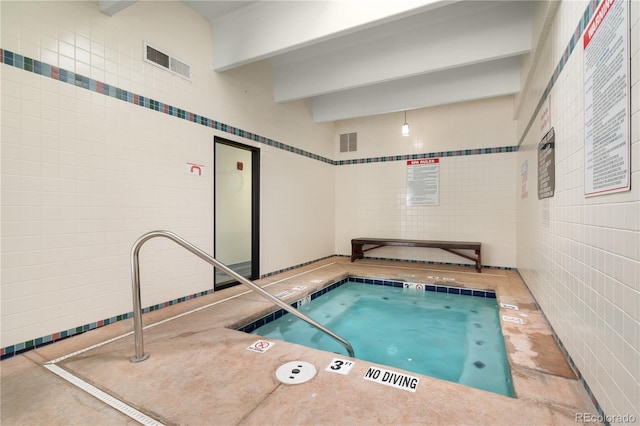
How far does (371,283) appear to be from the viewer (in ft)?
15.6

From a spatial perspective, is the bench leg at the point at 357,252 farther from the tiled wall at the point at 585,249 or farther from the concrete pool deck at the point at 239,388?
the concrete pool deck at the point at 239,388

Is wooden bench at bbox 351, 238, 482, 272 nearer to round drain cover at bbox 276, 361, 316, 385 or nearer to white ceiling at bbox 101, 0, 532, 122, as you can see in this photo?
white ceiling at bbox 101, 0, 532, 122

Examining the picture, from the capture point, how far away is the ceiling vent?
288 centimetres

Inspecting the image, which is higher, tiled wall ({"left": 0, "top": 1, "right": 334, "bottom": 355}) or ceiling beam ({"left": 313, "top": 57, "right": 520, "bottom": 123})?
ceiling beam ({"left": 313, "top": 57, "right": 520, "bottom": 123})

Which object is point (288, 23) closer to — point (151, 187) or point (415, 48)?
point (415, 48)

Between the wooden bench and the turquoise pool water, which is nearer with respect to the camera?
the turquoise pool water

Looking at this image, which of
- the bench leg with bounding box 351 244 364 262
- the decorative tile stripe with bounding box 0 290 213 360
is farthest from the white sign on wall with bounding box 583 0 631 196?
the bench leg with bounding box 351 244 364 262

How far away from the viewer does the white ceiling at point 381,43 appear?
9.28 ft

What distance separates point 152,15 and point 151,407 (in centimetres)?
339

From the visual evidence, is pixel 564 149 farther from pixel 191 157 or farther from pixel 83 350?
pixel 83 350

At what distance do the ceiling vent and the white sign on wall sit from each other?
11.2 feet

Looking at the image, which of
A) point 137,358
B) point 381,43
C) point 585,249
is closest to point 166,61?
point 381,43

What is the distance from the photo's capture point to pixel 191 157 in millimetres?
3318

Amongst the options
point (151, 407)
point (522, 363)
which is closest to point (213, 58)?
point (151, 407)
